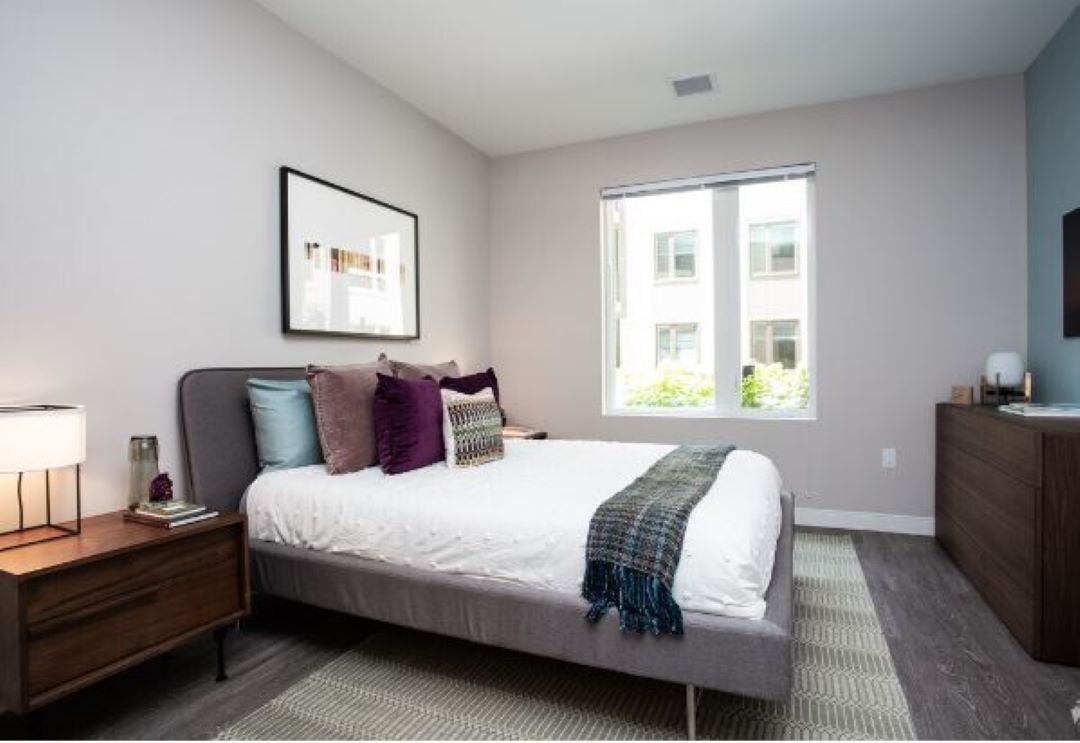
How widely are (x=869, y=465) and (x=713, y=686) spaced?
105 inches

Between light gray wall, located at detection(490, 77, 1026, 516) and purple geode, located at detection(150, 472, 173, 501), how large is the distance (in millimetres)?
2915

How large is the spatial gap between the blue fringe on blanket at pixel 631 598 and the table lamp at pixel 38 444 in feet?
4.97

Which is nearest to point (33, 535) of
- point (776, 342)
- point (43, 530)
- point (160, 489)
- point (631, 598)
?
Answer: point (43, 530)

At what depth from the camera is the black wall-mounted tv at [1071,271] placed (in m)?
2.72

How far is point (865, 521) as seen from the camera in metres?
3.72

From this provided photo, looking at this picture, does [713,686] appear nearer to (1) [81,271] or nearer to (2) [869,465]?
(1) [81,271]

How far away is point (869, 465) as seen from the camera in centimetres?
371

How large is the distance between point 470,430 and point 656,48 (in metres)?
2.19

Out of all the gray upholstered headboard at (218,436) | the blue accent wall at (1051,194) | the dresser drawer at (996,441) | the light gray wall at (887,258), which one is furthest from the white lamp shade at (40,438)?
the blue accent wall at (1051,194)

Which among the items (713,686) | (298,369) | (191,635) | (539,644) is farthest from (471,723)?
(298,369)

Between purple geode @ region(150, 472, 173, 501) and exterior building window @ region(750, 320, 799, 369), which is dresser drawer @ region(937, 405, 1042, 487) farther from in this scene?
purple geode @ region(150, 472, 173, 501)

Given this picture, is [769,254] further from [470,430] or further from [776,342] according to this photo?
[470,430]

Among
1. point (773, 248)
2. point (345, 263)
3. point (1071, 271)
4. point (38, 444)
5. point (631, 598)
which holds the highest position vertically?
point (773, 248)

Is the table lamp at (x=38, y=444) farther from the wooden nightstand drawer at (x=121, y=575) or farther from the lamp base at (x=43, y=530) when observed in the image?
the wooden nightstand drawer at (x=121, y=575)
